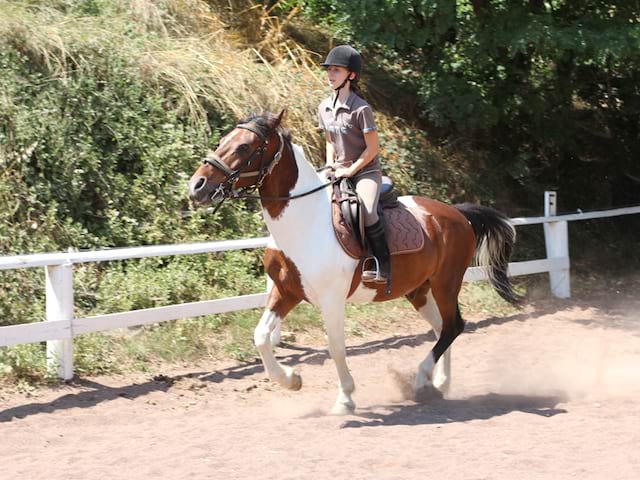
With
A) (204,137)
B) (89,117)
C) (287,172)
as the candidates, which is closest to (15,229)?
(89,117)

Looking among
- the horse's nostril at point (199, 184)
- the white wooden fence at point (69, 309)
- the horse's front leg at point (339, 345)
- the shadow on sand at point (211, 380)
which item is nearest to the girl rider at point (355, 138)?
→ the horse's front leg at point (339, 345)

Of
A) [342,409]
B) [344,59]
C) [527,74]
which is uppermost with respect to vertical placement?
[527,74]

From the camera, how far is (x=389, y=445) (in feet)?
19.8

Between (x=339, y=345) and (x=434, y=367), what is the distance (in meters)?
1.25

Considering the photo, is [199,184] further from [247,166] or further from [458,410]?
[458,410]

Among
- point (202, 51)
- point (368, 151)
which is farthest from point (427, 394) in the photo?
point (202, 51)

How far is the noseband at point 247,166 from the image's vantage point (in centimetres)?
636

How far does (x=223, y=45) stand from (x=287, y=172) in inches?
280

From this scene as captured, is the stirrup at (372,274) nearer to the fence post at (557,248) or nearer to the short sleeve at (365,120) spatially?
the short sleeve at (365,120)

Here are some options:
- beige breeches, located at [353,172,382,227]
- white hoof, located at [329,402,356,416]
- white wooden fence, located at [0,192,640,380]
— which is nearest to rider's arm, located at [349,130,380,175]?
beige breeches, located at [353,172,382,227]

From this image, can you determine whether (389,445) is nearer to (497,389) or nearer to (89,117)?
(497,389)

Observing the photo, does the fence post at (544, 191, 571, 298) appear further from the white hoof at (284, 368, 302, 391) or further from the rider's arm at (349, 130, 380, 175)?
the white hoof at (284, 368, 302, 391)

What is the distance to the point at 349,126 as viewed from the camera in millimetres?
6992

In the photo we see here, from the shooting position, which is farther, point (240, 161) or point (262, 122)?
point (262, 122)
